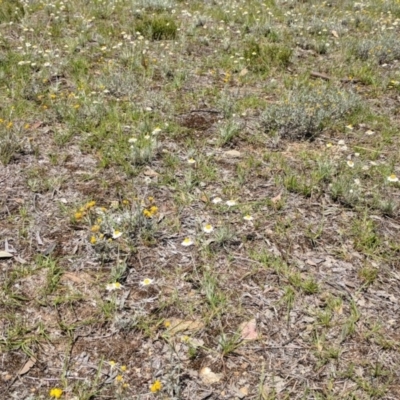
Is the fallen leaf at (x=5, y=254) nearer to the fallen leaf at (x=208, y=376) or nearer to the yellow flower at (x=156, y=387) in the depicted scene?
the yellow flower at (x=156, y=387)

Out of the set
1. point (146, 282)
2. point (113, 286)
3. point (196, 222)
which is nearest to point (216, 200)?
point (196, 222)

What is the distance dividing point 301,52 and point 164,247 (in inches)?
225

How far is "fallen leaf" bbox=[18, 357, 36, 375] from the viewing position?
124 inches

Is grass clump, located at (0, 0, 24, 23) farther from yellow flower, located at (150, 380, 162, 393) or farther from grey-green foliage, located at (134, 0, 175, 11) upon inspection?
yellow flower, located at (150, 380, 162, 393)

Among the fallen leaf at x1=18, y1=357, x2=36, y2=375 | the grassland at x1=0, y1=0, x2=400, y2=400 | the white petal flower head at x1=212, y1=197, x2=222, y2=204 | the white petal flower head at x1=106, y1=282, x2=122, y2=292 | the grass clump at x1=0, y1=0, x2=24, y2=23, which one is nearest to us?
the fallen leaf at x1=18, y1=357, x2=36, y2=375

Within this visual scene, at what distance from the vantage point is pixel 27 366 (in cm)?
318

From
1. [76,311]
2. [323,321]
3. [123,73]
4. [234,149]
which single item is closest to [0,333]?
[76,311]

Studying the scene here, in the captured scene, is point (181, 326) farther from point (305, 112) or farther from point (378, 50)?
point (378, 50)

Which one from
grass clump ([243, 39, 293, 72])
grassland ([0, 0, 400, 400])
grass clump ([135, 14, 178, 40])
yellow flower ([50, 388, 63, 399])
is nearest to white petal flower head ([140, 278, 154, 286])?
grassland ([0, 0, 400, 400])

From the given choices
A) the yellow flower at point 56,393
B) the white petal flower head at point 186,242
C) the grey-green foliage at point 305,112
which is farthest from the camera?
the grey-green foliage at point 305,112

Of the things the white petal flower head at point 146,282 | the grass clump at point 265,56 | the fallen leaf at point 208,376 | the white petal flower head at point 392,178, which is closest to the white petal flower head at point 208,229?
the white petal flower head at point 146,282

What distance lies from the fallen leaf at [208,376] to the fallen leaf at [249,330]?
1.25 ft

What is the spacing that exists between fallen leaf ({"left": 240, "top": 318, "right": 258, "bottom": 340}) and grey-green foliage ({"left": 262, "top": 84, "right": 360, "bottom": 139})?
294 centimetres

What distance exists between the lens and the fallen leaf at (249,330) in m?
3.45
